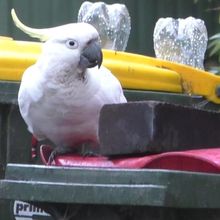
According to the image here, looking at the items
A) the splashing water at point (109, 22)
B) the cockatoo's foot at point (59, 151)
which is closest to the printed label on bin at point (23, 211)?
the cockatoo's foot at point (59, 151)

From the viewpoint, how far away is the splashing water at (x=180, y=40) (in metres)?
3.41

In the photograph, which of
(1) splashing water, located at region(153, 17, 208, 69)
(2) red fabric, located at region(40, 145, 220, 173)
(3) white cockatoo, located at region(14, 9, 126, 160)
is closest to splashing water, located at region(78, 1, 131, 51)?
(1) splashing water, located at region(153, 17, 208, 69)

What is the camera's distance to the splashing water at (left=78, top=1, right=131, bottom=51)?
3.28 metres

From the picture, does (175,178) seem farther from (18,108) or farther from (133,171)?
(18,108)

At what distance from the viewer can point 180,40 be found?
340cm

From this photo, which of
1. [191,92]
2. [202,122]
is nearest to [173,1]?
[191,92]

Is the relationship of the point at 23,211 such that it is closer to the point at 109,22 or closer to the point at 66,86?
the point at 66,86

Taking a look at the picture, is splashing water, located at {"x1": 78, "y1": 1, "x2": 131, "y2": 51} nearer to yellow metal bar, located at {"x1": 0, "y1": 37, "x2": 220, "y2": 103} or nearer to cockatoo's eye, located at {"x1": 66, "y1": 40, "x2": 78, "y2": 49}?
yellow metal bar, located at {"x1": 0, "y1": 37, "x2": 220, "y2": 103}

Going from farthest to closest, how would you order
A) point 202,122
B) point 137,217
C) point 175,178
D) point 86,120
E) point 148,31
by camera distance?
1. point 148,31
2. point 86,120
3. point 202,122
4. point 137,217
5. point 175,178

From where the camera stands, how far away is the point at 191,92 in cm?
314

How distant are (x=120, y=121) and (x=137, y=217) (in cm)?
24

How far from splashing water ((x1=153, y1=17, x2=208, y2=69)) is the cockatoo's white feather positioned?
0.69 metres

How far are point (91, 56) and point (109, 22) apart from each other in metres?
0.67

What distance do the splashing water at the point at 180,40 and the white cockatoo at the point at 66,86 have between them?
683 mm
